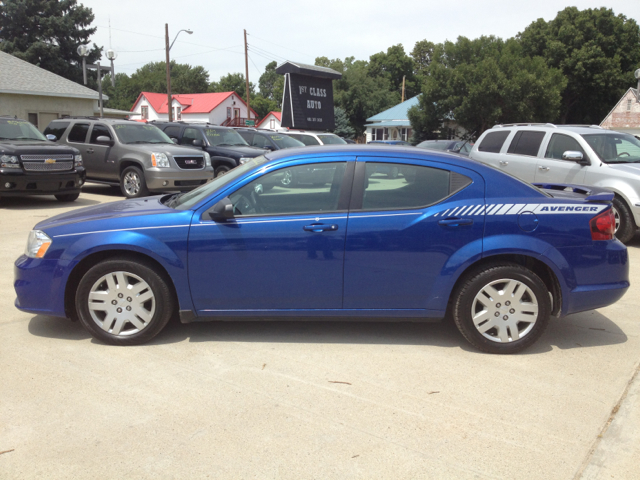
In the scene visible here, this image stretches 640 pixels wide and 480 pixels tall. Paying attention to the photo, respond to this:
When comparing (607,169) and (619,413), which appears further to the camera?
(607,169)

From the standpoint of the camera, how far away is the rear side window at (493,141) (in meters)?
10.9

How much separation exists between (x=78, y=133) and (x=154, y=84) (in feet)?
305

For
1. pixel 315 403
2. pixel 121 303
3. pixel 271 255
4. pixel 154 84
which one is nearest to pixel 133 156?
pixel 121 303

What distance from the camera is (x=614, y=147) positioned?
9.45m

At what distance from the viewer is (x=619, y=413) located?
3602 millimetres

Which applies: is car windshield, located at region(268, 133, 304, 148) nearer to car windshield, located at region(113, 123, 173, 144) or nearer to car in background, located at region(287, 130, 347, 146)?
car in background, located at region(287, 130, 347, 146)

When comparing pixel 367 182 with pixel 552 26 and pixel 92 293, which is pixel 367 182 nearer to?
pixel 92 293

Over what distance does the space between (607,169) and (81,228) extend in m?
7.71

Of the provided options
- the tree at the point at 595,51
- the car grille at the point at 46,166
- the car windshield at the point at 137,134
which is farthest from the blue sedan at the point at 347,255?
the tree at the point at 595,51

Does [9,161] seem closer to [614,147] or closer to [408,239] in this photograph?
[408,239]

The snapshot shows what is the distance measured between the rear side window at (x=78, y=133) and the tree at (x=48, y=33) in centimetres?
3677

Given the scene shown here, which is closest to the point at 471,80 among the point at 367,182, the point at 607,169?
the point at 607,169

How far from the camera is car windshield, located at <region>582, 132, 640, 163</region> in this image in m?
9.28

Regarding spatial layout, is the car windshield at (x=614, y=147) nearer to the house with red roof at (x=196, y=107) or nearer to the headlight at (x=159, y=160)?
the headlight at (x=159, y=160)
